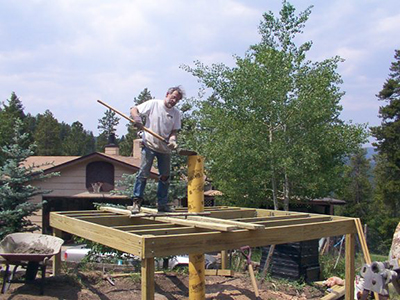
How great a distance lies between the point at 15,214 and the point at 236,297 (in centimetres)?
558

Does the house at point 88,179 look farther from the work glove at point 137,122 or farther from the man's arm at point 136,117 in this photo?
the work glove at point 137,122

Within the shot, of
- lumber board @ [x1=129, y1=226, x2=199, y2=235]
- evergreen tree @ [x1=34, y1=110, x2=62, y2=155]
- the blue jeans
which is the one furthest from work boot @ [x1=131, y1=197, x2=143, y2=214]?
evergreen tree @ [x1=34, y1=110, x2=62, y2=155]

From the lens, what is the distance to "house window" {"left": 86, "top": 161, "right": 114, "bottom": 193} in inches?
811

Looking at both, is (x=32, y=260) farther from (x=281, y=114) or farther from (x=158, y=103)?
(x=281, y=114)

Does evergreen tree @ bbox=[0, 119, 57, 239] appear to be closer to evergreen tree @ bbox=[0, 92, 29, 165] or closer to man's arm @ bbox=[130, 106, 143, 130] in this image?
man's arm @ bbox=[130, 106, 143, 130]

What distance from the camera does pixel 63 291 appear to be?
7230mm

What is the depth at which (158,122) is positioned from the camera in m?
6.16

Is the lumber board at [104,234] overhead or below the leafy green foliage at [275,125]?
below

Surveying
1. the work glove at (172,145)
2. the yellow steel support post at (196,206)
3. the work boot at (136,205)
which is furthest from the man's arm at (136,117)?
the work boot at (136,205)

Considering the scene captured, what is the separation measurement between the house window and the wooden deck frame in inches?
514

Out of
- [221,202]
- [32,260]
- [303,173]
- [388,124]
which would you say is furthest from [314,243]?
[388,124]

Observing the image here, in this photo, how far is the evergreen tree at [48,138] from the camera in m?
49.0

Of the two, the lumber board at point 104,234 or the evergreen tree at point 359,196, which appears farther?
the evergreen tree at point 359,196

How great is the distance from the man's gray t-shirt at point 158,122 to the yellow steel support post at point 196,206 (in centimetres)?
45
